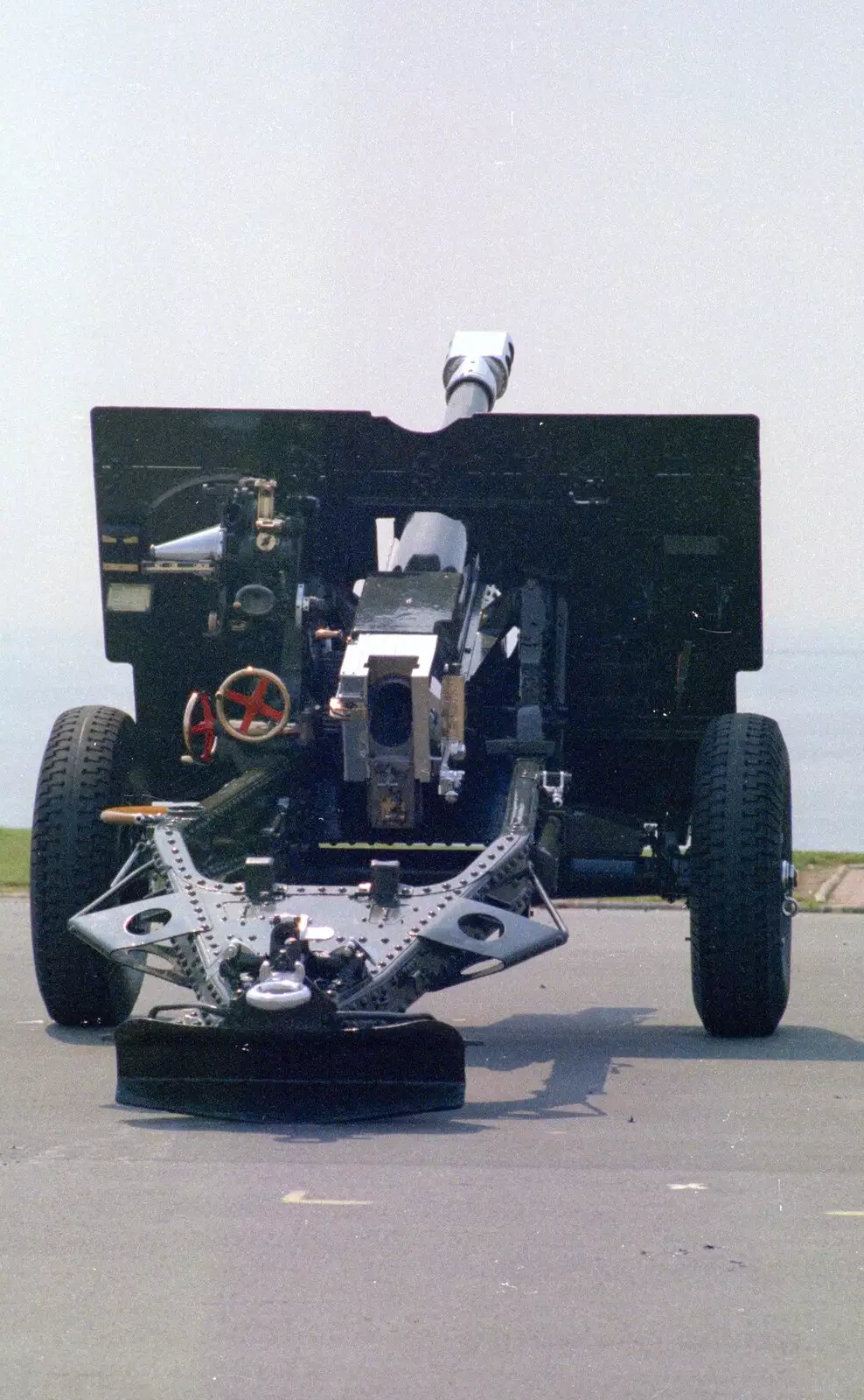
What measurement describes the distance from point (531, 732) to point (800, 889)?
687 centimetres

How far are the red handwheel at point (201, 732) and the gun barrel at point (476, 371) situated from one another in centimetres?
265

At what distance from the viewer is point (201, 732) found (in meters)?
9.84

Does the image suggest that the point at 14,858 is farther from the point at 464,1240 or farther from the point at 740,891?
the point at 464,1240

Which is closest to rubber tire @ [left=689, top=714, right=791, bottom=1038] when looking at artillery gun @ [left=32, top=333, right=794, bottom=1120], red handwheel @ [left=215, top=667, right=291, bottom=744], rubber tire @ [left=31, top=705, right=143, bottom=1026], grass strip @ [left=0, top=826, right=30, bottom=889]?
artillery gun @ [left=32, top=333, right=794, bottom=1120]

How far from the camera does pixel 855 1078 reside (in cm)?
816

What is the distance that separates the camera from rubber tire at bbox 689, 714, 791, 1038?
8898mm

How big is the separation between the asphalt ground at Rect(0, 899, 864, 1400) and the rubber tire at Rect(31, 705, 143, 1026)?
573 millimetres

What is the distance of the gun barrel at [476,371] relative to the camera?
1190cm

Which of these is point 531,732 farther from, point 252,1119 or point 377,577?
point 252,1119

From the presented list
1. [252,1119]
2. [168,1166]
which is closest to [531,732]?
[252,1119]

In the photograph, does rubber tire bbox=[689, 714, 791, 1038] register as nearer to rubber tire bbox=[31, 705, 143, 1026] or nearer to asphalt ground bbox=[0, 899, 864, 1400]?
asphalt ground bbox=[0, 899, 864, 1400]

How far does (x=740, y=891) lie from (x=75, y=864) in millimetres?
2703

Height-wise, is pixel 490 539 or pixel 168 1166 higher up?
pixel 490 539

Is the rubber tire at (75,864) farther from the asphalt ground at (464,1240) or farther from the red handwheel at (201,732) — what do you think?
the asphalt ground at (464,1240)
